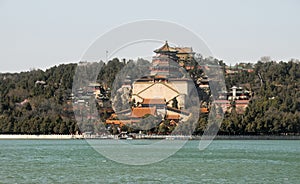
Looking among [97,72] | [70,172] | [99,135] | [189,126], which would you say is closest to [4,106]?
[97,72]

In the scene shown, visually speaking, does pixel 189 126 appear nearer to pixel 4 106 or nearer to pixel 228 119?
pixel 228 119

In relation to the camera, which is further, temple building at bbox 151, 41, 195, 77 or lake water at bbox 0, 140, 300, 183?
temple building at bbox 151, 41, 195, 77

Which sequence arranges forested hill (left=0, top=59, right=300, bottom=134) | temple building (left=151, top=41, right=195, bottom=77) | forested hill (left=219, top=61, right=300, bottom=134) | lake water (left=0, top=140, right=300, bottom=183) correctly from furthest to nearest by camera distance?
temple building (left=151, top=41, right=195, bottom=77), forested hill (left=0, top=59, right=300, bottom=134), forested hill (left=219, top=61, right=300, bottom=134), lake water (left=0, top=140, right=300, bottom=183)

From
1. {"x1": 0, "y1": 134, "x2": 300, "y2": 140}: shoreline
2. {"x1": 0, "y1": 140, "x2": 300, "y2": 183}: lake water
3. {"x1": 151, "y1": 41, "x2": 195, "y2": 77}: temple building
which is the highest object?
{"x1": 151, "y1": 41, "x2": 195, "y2": 77}: temple building

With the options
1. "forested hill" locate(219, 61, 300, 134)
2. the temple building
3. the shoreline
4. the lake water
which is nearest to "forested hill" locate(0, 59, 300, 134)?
"forested hill" locate(219, 61, 300, 134)

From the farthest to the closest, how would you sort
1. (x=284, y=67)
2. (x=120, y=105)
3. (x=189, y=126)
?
(x=284, y=67)
(x=120, y=105)
(x=189, y=126)

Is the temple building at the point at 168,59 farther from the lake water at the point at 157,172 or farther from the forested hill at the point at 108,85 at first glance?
the lake water at the point at 157,172

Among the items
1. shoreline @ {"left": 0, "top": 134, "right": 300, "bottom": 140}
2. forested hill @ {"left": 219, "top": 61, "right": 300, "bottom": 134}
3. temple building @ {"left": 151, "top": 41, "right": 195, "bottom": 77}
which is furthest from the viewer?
temple building @ {"left": 151, "top": 41, "right": 195, "bottom": 77}

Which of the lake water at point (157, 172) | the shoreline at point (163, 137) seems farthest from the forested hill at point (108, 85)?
the lake water at point (157, 172)

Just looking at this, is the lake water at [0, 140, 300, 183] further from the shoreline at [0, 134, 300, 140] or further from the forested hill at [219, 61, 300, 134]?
the forested hill at [219, 61, 300, 134]

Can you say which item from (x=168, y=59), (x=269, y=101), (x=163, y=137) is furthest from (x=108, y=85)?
(x=269, y=101)
